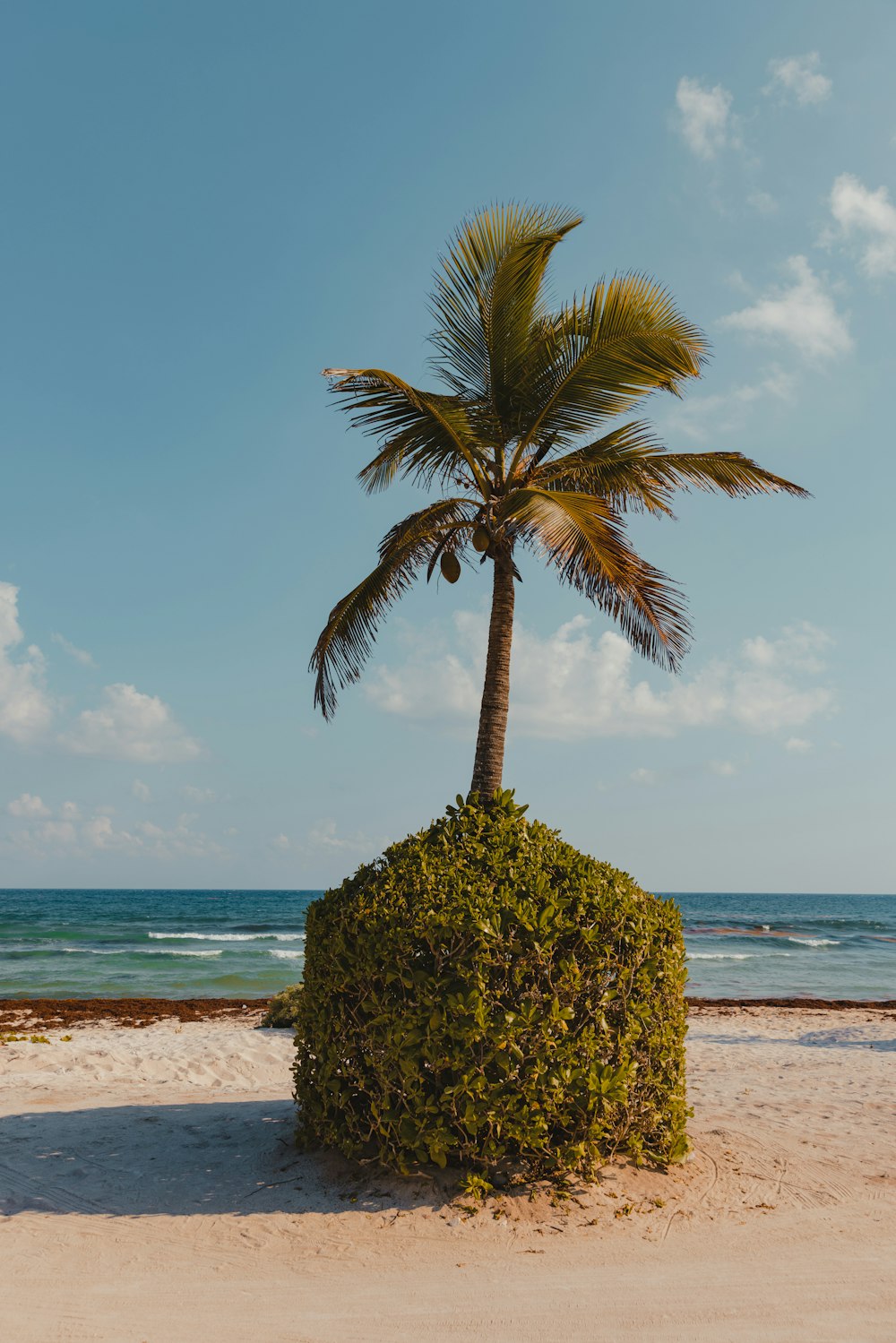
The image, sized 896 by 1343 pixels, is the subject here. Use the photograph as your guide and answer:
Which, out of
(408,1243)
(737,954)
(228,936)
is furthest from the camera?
(228,936)

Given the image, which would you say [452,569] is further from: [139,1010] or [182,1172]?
[139,1010]

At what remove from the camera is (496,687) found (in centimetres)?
766

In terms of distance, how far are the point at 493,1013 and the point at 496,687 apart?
327 centimetres

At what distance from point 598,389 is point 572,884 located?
5.21 m

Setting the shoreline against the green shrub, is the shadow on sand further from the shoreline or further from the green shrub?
the shoreline

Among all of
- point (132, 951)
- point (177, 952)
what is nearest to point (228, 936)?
point (132, 951)

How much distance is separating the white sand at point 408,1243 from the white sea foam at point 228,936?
33464 millimetres

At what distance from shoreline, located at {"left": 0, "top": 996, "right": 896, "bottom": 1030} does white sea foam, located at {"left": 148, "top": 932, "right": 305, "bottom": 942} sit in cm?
2068

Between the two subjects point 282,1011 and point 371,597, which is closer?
point 371,597

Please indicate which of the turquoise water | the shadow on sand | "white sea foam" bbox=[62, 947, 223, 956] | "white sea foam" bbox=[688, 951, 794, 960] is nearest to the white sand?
the shadow on sand

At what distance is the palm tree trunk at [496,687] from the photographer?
7.34m

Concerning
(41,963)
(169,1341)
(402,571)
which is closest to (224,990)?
(41,963)

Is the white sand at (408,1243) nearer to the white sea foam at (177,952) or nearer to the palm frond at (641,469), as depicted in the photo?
the palm frond at (641,469)

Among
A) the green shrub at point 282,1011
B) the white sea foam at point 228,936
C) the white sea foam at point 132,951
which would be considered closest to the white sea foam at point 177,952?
the white sea foam at point 132,951
